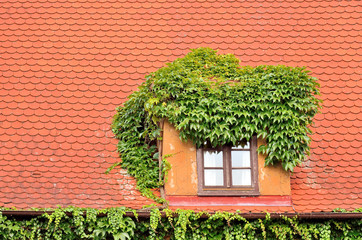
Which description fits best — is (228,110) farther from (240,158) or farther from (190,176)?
(190,176)

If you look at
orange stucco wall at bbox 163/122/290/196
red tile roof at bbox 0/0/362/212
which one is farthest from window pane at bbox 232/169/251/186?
red tile roof at bbox 0/0/362/212

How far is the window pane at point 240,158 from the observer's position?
8250 mm

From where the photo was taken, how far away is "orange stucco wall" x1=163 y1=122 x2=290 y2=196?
817 centimetres

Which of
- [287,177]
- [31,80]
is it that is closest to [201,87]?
[287,177]

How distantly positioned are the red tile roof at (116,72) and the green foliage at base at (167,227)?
0.24 metres

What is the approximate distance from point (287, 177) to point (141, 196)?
210 centimetres

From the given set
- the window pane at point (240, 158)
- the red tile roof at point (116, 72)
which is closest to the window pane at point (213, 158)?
the window pane at point (240, 158)

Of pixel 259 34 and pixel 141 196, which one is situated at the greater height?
pixel 259 34

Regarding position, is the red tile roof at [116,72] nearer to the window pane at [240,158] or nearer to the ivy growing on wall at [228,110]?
the ivy growing on wall at [228,110]

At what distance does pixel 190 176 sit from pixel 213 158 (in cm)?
43

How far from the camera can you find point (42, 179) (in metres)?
8.36

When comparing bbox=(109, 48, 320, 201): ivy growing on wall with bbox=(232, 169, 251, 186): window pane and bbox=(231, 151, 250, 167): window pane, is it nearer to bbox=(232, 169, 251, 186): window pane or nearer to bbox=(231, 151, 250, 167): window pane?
bbox=(231, 151, 250, 167): window pane

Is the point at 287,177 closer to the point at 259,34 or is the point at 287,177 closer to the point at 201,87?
the point at 201,87

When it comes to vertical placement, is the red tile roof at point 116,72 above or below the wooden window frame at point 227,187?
above
